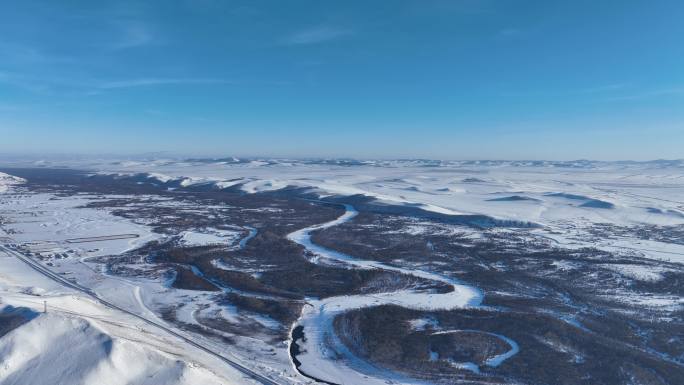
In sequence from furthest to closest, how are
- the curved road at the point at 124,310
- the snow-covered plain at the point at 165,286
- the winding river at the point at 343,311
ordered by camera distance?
the winding river at the point at 343,311
the curved road at the point at 124,310
the snow-covered plain at the point at 165,286

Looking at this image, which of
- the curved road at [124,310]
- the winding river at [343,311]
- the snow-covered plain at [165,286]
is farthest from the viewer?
the winding river at [343,311]

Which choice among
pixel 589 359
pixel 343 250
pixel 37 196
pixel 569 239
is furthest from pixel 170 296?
pixel 37 196

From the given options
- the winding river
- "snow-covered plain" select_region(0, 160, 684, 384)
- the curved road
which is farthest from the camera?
the winding river

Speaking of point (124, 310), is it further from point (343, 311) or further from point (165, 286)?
point (343, 311)

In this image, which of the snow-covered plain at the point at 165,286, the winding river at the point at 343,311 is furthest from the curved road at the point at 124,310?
the winding river at the point at 343,311

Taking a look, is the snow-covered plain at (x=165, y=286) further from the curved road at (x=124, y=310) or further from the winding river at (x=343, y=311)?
the curved road at (x=124, y=310)

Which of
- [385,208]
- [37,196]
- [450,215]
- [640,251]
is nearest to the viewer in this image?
[640,251]

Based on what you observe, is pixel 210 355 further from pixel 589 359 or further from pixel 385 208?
pixel 385 208

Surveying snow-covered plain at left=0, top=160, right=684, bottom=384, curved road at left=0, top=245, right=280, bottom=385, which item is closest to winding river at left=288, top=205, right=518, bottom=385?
snow-covered plain at left=0, top=160, right=684, bottom=384

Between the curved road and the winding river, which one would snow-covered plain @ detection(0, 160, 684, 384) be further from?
the curved road
